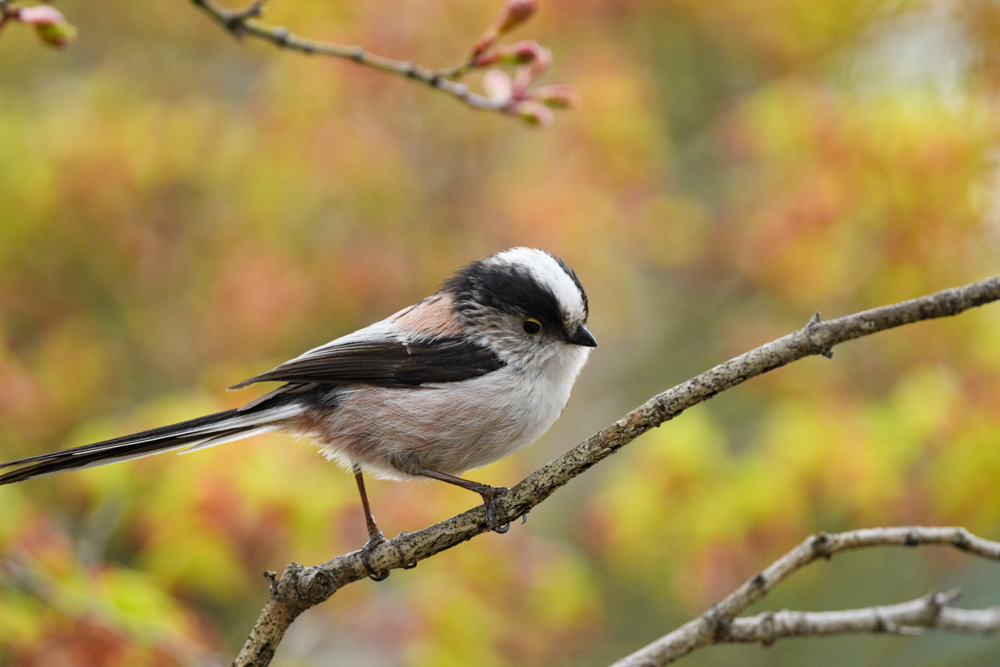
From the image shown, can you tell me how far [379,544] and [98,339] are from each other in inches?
177

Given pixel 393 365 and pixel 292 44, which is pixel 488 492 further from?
pixel 292 44

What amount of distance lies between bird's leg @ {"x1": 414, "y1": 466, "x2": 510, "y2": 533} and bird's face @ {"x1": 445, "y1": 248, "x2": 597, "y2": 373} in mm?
449

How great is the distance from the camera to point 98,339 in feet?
19.7

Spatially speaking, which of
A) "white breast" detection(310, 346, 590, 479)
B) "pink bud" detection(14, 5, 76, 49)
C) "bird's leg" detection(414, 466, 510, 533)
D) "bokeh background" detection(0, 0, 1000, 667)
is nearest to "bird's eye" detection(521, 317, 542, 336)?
"white breast" detection(310, 346, 590, 479)

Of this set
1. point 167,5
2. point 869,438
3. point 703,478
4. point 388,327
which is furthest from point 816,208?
point 167,5

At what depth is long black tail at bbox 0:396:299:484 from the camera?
2293 millimetres

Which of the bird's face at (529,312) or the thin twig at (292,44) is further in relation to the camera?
the bird's face at (529,312)

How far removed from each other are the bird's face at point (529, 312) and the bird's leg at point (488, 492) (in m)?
0.45

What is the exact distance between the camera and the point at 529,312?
295cm

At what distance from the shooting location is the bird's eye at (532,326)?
9.69 feet

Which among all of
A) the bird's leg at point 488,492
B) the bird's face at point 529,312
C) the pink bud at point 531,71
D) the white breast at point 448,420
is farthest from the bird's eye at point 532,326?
the pink bud at point 531,71

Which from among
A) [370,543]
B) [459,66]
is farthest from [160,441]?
[459,66]

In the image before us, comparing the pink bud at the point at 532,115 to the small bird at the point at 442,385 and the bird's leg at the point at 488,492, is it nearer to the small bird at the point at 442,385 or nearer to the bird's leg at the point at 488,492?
the small bird at the point at 442,385

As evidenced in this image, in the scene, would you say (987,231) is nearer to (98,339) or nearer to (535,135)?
(535,135)
